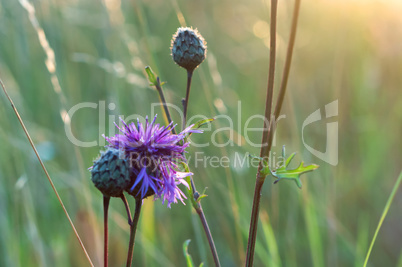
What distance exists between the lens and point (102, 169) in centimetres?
110

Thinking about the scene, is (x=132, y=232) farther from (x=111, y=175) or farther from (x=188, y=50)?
(x=188, y=50)

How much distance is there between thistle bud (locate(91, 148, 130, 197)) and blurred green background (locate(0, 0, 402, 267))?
0.80 metres

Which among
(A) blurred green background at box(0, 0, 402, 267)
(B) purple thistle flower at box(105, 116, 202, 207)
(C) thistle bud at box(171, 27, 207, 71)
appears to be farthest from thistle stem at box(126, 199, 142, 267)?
(A) blurred green background at box(0, 0, 402, 267)

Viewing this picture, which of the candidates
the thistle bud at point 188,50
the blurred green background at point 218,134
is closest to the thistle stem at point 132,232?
the thistle bud at point 188,50

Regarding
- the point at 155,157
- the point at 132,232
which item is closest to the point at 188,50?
the point at 155,157

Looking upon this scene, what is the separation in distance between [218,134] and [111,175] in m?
0.85

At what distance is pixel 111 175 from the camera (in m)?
1.08

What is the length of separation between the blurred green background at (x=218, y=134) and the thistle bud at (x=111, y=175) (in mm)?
797

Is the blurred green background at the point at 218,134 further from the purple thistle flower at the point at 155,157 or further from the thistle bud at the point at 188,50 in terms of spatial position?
the purple thistle flower at the point at 155,157

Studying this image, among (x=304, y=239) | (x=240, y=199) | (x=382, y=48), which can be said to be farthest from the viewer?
(x=382, y=48)

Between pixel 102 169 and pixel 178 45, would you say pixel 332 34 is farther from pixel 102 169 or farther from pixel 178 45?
pixel 102 169

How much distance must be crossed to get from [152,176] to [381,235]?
1926mm

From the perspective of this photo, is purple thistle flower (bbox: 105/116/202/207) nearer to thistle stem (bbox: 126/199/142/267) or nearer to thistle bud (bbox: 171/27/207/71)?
thistle stem (bbox: 126/199/142/267)

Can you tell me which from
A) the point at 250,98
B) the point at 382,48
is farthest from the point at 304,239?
the point at 382,48
